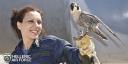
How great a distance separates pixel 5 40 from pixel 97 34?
2937 mm

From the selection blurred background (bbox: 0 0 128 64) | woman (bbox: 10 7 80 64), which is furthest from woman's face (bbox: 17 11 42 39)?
blurred background (bbox: 0 0 128 64)

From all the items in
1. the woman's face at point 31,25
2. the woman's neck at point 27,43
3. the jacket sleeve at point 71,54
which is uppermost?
the woman's face at point 31,25

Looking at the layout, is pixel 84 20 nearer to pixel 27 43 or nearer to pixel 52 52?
pixel 52 52

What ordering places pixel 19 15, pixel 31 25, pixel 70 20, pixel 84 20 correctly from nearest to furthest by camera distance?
pixel 84 20 < pixel 31 25 < pixel 19 15 < pixel 70 20

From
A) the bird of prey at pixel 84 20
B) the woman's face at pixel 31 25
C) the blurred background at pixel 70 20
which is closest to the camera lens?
the bird of prey at pixel 84 20

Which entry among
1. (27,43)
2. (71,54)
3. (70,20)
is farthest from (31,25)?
(70,20)

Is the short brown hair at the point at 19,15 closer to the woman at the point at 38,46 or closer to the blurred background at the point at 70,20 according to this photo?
the woman at the point at 38,46

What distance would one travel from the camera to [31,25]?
259 centimetres

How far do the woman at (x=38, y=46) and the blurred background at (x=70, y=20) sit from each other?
2.47m

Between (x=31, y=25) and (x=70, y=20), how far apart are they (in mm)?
2719

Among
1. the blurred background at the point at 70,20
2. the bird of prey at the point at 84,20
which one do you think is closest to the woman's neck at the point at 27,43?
the bird of prey at the point at 84,20

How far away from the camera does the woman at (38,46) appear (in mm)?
2521

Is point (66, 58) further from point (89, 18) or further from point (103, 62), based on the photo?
point (103, 62)

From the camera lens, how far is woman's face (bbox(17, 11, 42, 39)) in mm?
2578
